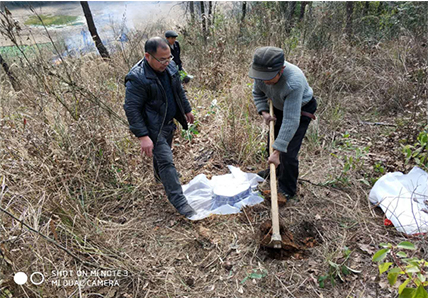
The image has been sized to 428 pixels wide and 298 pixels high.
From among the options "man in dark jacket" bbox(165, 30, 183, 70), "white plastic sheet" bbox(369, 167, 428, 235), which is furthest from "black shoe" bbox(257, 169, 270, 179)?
"man in dark jacket" bbox(165, 30, 183, 70)

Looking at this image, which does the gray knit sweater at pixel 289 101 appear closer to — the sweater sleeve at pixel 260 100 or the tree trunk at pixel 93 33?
the sweater sleeve at pixel 260 100

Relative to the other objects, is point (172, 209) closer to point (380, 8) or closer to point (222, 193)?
point (222, 193)

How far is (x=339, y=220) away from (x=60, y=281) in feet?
7.87

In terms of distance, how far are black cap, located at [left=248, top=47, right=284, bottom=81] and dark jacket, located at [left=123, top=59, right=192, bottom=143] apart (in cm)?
→ 100

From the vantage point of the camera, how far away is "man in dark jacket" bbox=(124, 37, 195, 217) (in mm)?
2486

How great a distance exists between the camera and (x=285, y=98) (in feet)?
7.59

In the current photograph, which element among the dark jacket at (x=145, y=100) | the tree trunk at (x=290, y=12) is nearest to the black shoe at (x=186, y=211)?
the dark jacket at (x=145, y=100)

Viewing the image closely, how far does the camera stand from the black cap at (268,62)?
211 centimetres

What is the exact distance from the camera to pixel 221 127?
12.2 ft

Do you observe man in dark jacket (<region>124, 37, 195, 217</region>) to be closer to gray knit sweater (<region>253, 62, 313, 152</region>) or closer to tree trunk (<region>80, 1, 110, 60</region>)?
gray knit sweater (<region>253, 62, 313, 152</region>)

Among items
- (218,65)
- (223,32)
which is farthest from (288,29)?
(218,65)

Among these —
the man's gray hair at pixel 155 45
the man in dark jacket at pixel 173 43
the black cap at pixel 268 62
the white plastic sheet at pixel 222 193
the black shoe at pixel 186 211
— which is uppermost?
the man's gray hair at pixel 155 45

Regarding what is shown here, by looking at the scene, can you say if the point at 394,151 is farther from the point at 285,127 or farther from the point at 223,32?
the point at 223,32

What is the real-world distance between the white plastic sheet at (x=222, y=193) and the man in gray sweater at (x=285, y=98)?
41 cm
